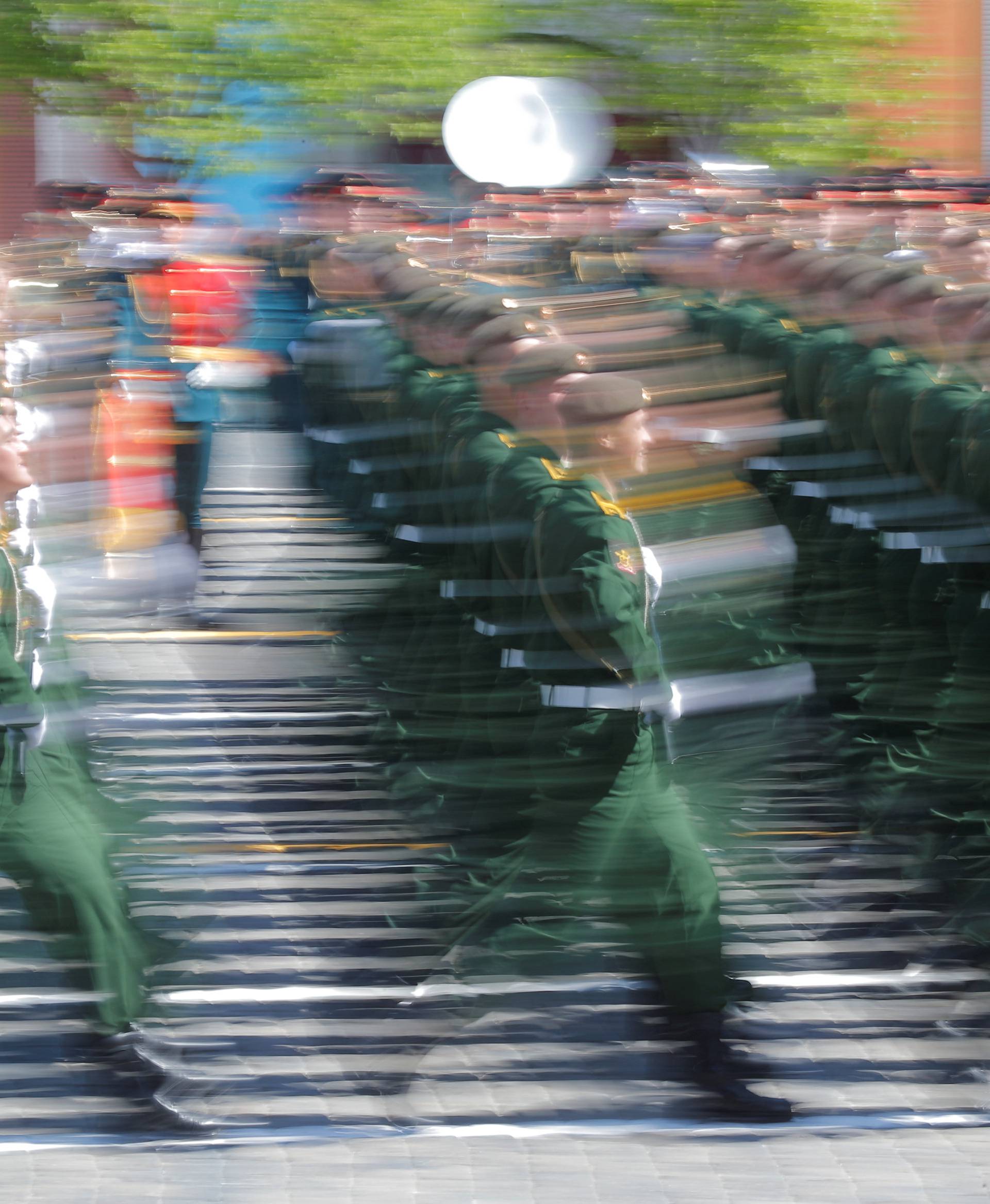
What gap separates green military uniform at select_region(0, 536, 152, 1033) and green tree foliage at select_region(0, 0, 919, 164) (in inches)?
502

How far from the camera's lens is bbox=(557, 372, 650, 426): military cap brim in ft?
12.4

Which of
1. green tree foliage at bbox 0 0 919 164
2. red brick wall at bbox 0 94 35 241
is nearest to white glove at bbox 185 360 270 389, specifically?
green tree foliage at bbox 0 0 919 164

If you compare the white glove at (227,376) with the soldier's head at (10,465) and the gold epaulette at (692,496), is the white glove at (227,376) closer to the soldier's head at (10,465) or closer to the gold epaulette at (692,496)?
the gold epaulette at (692,496)

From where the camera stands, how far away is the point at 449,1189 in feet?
11.0

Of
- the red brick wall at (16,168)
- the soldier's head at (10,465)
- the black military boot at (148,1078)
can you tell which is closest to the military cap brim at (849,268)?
the soldier's head at (10,465)

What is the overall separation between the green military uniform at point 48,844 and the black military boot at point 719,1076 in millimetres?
1157

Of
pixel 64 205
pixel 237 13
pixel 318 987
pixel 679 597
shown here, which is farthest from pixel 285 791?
pixel 237 13

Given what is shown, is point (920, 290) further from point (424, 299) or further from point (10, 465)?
point (10, 465)

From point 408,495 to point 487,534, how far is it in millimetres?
1803

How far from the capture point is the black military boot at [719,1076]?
142 inches

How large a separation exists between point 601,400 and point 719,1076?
143 cm

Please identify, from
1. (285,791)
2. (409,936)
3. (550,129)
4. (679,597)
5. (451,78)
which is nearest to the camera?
(679,597)

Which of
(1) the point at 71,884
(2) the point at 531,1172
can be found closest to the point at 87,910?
(1) the point at 71,884

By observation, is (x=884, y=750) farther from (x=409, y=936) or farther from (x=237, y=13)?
(x=237, y=13)
